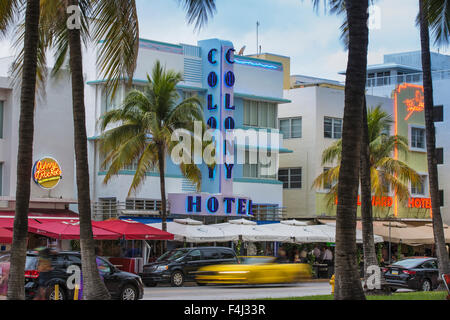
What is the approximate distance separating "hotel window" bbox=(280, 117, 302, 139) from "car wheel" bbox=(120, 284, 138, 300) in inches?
1131

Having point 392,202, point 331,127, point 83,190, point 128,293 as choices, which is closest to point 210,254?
point 128,293

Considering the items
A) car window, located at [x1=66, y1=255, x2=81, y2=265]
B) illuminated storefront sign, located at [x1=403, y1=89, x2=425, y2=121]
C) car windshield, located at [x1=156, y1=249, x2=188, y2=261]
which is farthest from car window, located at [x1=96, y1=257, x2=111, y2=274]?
illuminated storefront sign, located at [x1=403, y1=89, x2=425, y2=121]

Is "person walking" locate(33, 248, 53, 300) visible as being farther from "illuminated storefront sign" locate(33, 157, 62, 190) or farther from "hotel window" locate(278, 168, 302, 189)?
"hotel window" locate(278, 168, 302, 189)

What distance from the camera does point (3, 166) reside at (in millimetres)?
35781

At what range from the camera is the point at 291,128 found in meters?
52.1

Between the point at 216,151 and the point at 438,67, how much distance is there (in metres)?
35.5

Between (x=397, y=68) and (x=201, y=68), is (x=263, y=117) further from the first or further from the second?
(x=397, y=68)

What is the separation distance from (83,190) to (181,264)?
16.3m

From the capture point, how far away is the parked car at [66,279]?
21641mm

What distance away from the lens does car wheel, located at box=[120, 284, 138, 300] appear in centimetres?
2400

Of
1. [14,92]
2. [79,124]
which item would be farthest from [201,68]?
[79,124]

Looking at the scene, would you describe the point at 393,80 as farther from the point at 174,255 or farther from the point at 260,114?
the point at 174,255

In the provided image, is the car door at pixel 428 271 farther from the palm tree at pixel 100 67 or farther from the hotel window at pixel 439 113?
the hotel window at pixel 439 113

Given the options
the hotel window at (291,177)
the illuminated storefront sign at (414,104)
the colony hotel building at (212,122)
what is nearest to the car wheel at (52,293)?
the colony hotel building at (212,122)
